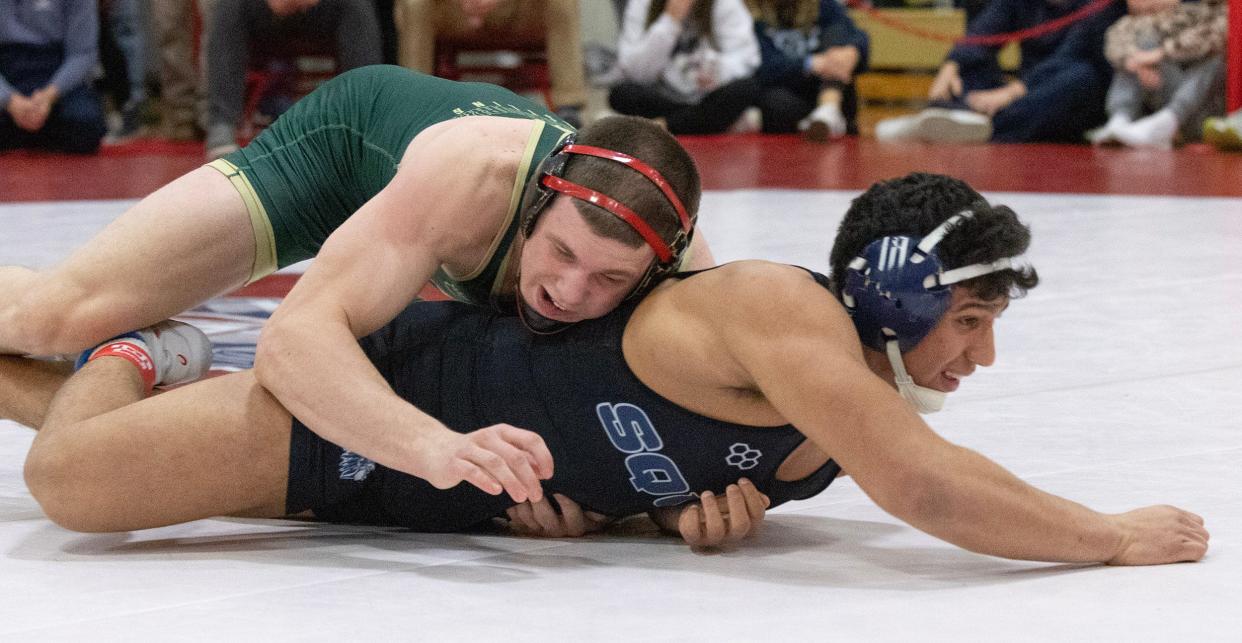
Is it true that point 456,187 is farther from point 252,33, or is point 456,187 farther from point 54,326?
point 252,33

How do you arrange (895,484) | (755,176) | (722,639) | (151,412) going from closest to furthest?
(722,639) < (895,484) < (151,412) < (755,176)

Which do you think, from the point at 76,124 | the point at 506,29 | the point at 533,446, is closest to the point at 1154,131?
the point at 506,29

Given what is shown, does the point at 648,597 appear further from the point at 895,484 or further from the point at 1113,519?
the point at 1113,519

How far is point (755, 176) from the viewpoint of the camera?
7172 millimetres

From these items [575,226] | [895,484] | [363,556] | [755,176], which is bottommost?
[755,176]

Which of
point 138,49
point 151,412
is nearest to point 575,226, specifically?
point 151,412

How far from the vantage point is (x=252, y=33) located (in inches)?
304

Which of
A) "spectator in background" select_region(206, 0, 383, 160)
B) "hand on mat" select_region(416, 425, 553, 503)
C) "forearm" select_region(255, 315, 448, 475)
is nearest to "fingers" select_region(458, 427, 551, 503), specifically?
"hand on mat" select_region(416, 425, 553, 503)

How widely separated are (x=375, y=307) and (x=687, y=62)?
6.87 metres

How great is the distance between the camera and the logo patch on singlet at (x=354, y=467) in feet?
7.63

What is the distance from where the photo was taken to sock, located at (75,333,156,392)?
102 inches

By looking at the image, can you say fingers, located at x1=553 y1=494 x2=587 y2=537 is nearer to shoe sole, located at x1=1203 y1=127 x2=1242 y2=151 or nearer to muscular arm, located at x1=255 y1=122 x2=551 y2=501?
muscular arm, located at x1=255 y1=122 x2=551 y2=501

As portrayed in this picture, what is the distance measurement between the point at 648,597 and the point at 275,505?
628 mm

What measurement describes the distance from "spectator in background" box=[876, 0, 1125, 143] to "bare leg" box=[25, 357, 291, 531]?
22.6 feet
